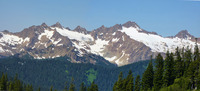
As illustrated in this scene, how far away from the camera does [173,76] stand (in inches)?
5241

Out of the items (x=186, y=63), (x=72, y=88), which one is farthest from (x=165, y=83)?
(x=72, y=88)

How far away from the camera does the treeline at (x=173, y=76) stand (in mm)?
119938

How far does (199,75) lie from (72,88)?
81318mm

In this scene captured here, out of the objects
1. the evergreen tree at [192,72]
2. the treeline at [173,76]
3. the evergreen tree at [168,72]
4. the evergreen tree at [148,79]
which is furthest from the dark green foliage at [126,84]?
the evergreen tree at [192,72]

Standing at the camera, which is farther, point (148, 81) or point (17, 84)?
point (17, 84)

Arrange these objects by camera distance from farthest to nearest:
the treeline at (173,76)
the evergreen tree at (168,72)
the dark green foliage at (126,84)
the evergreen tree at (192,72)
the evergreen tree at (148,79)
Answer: the dark green foliage at (126,84)
the evergreen tree at (148,79)
the evergreen tree at (168,72)
the evergreen tree at (192,72)
the treeline at (173,76)

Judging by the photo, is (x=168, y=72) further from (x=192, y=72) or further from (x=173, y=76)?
(x=192, y=72)

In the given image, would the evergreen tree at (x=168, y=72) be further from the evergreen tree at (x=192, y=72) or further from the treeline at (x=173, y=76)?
the evergreen tree at (x=192, y=72)

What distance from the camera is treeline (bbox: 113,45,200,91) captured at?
4722 inches

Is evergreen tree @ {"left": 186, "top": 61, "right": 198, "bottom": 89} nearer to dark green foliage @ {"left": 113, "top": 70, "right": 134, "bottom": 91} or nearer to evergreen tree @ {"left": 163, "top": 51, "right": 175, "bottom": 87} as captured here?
evergreen tree @ {"left": 163, "top": 51, "right": 175, "bottom": 87}

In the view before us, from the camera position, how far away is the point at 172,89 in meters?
117

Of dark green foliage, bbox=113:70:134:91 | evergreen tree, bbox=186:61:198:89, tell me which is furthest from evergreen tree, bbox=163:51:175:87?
dark green foliage, bbox=113:70:134:91

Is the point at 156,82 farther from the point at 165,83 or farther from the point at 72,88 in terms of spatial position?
the point at 72,88

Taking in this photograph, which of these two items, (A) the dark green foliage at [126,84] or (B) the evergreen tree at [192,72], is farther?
(A) the dark green foliage at [126,84]
